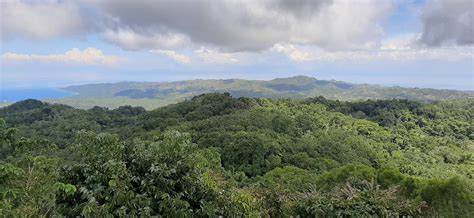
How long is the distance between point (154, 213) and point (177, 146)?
4.25 feet

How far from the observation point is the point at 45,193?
5.96 meters

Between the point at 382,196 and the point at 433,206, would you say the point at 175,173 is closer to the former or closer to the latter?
the point at 382,196

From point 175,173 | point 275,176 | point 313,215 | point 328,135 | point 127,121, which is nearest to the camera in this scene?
point 175,173

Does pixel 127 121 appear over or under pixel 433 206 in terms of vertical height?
under

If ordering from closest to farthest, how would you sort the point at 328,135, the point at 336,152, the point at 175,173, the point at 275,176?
the point at 175,173 < the point at 275,176 < the point at 336,152 < the point at 328,135

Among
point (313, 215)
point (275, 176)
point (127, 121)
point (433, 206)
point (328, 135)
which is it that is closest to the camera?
point (313, 215)

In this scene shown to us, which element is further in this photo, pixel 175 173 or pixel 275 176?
pixel 275 176

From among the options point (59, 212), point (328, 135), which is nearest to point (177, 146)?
point (59, 212)

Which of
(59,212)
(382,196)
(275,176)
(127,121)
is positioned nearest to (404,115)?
(127,121)

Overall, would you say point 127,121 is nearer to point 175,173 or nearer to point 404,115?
point 404,115

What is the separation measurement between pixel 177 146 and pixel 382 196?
559 cm

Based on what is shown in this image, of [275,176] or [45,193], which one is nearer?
[45,193]

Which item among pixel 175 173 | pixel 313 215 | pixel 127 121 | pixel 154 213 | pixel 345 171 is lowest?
pixel 127 121

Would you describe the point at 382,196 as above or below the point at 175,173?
below
